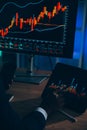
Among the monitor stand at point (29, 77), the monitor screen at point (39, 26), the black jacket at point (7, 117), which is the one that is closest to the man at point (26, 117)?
the black jacket at point (7, 117)

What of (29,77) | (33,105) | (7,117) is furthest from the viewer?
(29,77)

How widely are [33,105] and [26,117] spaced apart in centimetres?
21

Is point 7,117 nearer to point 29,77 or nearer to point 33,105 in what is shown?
point 33,105

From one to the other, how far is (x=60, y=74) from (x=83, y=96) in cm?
21

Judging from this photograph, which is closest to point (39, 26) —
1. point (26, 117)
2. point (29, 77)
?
point (29, 77)

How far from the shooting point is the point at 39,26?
1.69m

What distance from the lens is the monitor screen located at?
5.35ft

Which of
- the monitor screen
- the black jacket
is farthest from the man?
the monitor screen

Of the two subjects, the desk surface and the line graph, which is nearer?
the desk surface

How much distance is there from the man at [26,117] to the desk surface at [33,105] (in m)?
0.05

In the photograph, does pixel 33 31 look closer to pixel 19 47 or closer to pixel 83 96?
pixel 19 47

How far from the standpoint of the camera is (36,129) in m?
1.19

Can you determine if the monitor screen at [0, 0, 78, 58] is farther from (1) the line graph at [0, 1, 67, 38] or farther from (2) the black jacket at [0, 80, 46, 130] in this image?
(2) the black jacket at [0, 80, 46, 130]

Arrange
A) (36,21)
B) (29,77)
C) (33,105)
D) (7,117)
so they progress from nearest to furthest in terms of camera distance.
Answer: (7,117) < (33,105) < (36,21) < (29,77)
